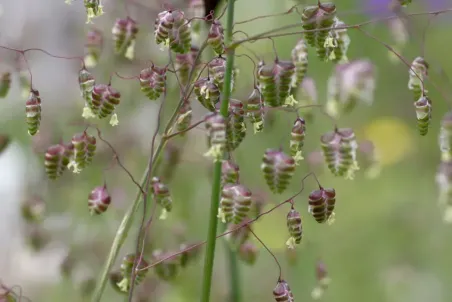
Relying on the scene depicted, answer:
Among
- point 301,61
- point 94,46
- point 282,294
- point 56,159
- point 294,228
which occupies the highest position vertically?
point 94,46

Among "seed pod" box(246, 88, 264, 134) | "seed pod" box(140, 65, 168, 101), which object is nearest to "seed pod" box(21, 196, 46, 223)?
"seed pod" box(140, 65, 168, 101)

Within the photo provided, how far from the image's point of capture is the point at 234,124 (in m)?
1.29

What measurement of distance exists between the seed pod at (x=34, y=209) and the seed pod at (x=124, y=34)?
24.0 inches

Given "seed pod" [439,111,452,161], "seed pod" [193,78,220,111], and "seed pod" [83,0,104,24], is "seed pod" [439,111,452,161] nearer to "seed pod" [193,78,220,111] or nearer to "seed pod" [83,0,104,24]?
"seed pod" [193,78,220,111]

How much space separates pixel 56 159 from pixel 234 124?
44 cm

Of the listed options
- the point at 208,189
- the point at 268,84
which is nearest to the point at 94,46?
the point at 268,84

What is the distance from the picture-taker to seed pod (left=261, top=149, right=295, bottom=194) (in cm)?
135

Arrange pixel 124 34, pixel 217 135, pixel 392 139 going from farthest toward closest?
pixel 392 139
pixel 124 34
pixel 217 135

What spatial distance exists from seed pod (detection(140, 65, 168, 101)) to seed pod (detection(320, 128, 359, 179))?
0.34 meters

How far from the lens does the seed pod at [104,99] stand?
4.58 ft

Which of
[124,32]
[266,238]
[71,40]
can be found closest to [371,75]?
[124,32]

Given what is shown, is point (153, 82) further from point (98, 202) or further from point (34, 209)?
point (34, 209)

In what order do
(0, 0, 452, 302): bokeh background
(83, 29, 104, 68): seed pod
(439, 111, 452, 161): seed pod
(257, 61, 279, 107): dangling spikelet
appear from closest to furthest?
(257, 61, 279, 107): dangling spikelet < (439, 111, 452, 161): seed pod < (83, 29, 104, 68): seed pod < (0, 0, 452, 302): bokeh background

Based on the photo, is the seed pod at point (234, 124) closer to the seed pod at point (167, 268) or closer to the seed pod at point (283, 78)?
the seed pod at point (283, 78)
